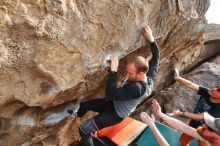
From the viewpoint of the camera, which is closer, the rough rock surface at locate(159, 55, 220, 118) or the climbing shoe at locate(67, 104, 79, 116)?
the climbing shoe at locate(67, 104, 79, 116)

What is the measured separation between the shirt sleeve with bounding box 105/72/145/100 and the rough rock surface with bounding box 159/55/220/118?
3.44 metres

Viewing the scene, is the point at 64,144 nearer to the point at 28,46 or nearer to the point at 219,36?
the point at 28,46

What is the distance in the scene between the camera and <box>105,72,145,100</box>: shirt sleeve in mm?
5285

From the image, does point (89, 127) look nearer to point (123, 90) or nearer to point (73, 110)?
point (73, 110)

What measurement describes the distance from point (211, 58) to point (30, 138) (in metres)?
6.40

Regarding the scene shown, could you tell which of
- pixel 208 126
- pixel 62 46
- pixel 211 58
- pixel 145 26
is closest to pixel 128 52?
pixel 145 26

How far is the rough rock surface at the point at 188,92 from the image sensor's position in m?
8.73

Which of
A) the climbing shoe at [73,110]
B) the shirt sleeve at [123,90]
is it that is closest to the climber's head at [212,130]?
the shirt sleeve at [123,90]

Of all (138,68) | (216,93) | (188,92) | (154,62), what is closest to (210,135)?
(138,68)

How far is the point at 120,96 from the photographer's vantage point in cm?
536

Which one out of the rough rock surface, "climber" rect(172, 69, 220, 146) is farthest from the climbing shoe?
the rough rock surface

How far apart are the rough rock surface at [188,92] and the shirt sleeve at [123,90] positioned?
3.44 meters

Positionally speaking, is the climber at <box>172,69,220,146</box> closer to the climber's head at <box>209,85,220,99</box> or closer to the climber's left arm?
the climber's head at <box>209,85,220,99</box>

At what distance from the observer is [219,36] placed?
10.8 m
